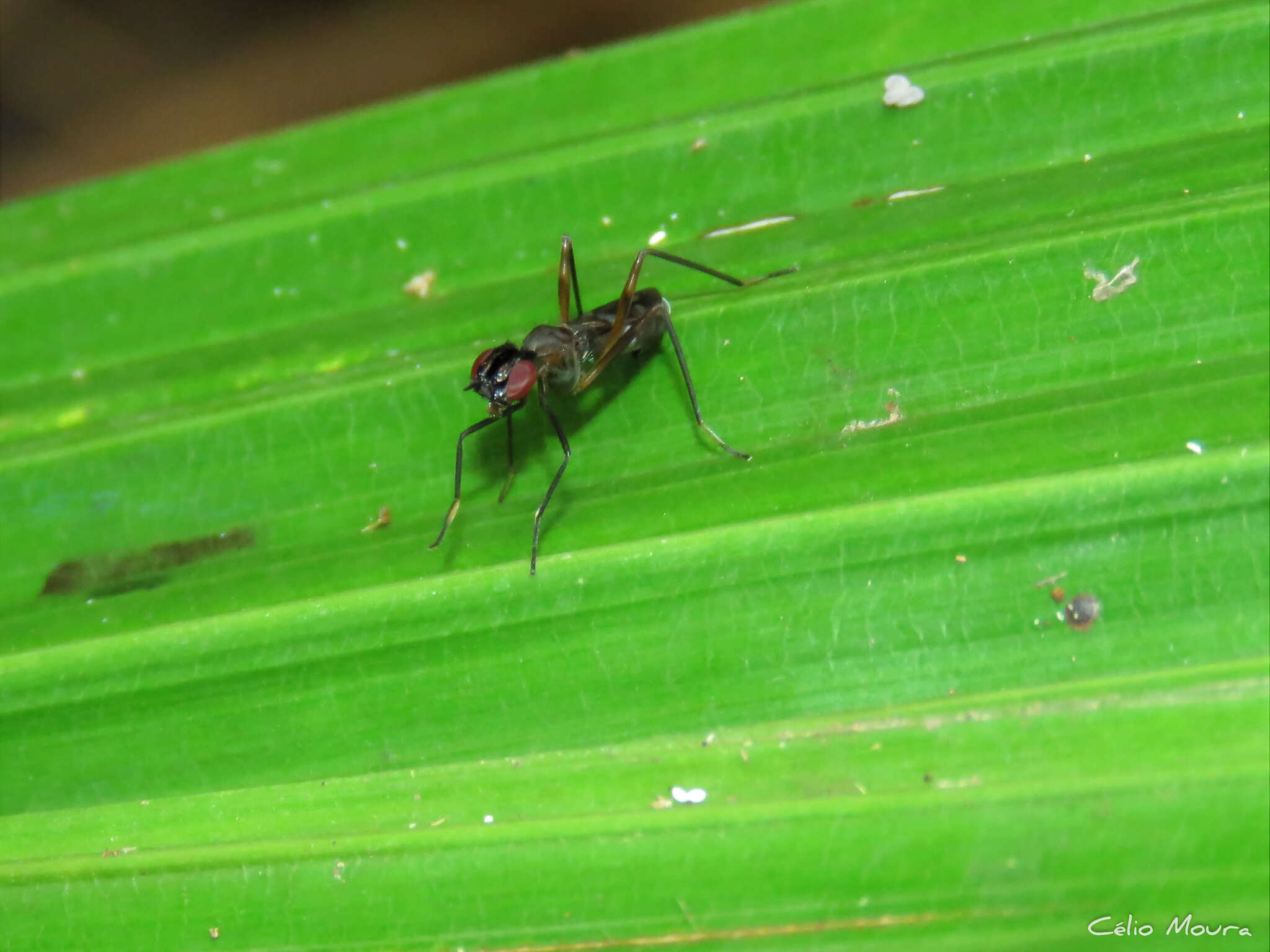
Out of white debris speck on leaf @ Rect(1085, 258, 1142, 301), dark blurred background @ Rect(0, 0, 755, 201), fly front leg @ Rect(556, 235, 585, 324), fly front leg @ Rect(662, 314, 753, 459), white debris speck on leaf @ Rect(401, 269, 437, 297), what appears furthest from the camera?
dark blurred background @ Rect(0, 0, 755, 201)

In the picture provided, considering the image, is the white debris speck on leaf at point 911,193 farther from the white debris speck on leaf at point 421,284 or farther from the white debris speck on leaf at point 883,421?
the white debris speck on leaf at point 421,284

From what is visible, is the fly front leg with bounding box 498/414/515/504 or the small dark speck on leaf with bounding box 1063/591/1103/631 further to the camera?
the fly front leg with bounding box 498/414/515/504

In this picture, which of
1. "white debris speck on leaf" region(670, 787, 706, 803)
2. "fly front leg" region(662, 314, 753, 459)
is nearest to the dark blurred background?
"fly front leg" region(662, 314, 753, 459)

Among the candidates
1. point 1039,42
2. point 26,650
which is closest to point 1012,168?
point 1039,42

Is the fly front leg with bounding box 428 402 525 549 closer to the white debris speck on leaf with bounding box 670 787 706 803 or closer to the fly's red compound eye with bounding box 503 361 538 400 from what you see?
the fly's red compound eye with bounding box 503 361 538 400

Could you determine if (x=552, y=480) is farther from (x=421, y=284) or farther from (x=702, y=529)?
(x=421, y=284)

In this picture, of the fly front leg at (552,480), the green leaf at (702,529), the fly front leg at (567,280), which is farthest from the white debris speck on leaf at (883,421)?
the fly front leg at (567,280)
